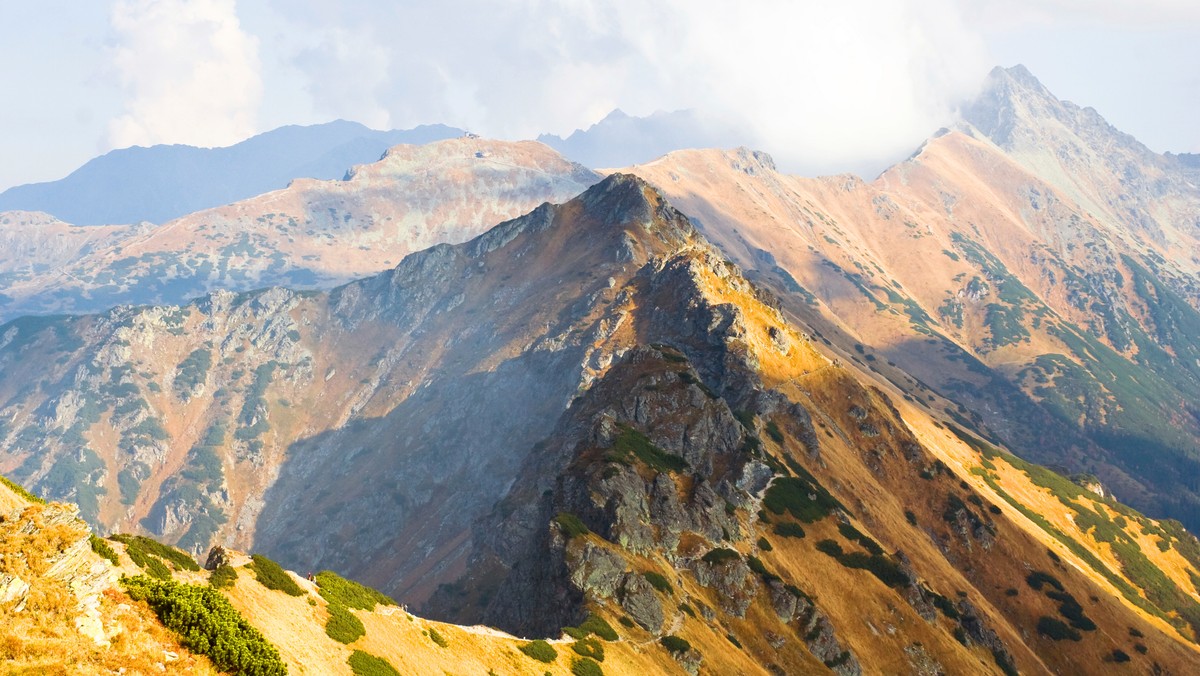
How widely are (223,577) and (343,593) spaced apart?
11848 mm

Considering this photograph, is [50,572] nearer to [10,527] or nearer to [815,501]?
[10,527]

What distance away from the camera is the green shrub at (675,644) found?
79438mm

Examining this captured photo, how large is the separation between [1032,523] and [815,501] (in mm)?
103148

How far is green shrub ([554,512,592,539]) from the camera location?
297 feet

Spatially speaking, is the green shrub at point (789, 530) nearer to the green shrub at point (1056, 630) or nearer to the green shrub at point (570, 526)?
the green shrub at point (570, 526)

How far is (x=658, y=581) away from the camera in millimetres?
89812

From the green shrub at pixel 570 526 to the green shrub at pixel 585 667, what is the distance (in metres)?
22.4

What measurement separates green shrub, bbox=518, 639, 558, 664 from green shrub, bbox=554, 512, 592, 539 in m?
23.6

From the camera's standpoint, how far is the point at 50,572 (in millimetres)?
33344

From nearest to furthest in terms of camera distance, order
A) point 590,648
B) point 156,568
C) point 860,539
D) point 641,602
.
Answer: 1. point 156,568
2. point 590,648
3. point 641,602
4. point 860,539

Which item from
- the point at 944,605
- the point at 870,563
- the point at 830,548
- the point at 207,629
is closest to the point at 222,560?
the point at 207,629

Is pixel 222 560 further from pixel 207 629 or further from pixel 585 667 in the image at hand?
pixel 585 667

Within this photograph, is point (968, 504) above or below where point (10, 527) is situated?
above

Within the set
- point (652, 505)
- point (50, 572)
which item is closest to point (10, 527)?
point (50, 572)
